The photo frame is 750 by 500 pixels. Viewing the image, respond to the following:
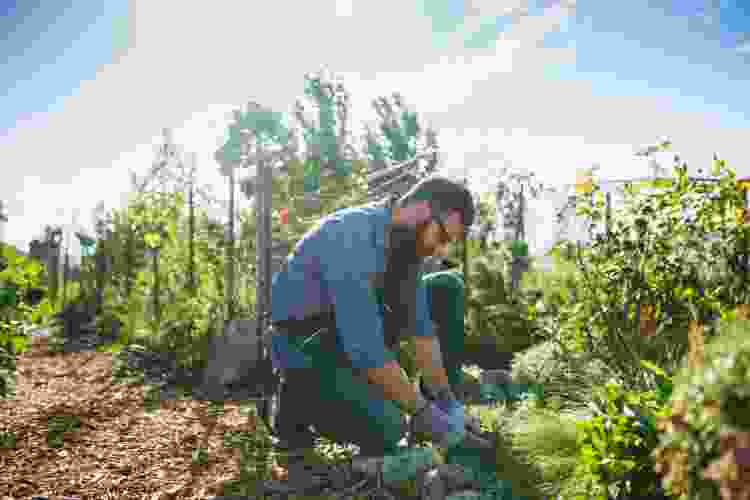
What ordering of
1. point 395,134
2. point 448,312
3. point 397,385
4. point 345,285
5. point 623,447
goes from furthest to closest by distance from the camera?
1. point 395,134
2. point 448,312
3. point 345,285
4. point 397,385
5. point 623,447

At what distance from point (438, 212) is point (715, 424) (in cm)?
159

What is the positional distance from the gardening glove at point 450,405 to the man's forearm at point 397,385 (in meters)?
0.44

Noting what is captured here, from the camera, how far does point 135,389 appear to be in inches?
183

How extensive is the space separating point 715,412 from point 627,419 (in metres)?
0.83

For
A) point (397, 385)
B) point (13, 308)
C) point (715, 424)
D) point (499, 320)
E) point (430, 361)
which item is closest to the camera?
point (715, 424)

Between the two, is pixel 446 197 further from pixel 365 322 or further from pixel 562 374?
pixel 562 374

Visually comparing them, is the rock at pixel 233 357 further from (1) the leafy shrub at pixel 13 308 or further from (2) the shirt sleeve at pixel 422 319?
(2) the shirt sleeve at pixel 422 319

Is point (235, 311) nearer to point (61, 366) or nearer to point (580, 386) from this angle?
point (61, 366)

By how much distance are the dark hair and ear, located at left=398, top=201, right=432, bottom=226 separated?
0.09ft

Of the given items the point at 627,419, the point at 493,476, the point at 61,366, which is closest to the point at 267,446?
the point at 493,476

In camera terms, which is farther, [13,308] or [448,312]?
[448,312]

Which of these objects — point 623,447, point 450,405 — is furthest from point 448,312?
point 623,447

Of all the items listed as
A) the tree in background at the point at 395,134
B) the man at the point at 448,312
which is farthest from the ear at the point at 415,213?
the tree in background at the point at 395,134

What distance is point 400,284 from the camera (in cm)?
267
